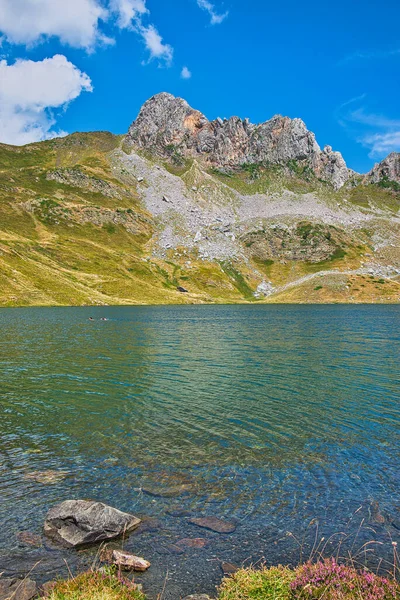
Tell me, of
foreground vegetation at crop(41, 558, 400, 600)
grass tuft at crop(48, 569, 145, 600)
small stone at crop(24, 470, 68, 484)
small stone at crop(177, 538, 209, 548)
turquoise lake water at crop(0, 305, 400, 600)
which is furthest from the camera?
small stone at crop(24, 470, 68, 484)

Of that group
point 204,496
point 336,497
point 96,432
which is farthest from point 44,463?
point 336,497

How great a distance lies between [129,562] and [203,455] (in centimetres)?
1080

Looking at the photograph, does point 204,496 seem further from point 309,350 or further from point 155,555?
point 309,350

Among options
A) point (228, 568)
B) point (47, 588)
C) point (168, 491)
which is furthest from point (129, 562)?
point (168, 491)

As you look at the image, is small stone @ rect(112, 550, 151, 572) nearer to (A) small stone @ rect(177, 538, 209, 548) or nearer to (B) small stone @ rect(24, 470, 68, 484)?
(A) small stone @ rect(177, 538, 209, 548)

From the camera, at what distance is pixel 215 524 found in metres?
16.3

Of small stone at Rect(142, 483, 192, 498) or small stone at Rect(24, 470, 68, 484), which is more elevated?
small stone at Rect(142, 483, 192, 498)

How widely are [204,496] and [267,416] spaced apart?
14529 millimetres

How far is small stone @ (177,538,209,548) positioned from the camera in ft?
48.8

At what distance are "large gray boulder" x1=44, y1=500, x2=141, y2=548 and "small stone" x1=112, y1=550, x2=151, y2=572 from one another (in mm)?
1626

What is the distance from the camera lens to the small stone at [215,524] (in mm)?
15969

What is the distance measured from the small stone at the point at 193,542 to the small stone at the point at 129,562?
→ 1.81 m

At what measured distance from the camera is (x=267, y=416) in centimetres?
3222

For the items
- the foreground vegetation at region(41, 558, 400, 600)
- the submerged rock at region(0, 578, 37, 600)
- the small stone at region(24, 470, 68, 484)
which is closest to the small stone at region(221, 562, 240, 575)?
the foreground vegetation at region(41, 558, 400, 600)
